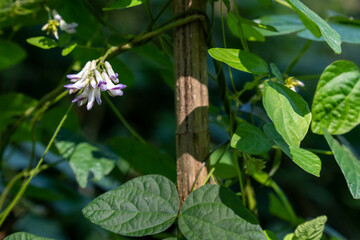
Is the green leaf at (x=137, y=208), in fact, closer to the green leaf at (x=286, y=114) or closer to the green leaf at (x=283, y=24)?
the green leaf at (x=286, y=114)

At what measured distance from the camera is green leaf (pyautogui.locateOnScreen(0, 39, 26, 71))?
33.5 inches

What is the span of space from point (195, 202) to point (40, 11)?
561 millimetres

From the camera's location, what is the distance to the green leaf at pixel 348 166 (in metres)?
0.50

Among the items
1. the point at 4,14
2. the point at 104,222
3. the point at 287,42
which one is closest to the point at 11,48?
the point at 4,14

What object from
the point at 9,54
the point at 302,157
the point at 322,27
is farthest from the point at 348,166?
the point at 9,54

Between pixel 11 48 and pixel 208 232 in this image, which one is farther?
pixel 11 48

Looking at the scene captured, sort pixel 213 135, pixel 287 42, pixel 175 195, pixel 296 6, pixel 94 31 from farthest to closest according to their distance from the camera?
pixel 287 42
pixel 213 135
pixel 94 31
pixel 175 195
pixel 296 6

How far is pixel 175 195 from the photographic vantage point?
52cm

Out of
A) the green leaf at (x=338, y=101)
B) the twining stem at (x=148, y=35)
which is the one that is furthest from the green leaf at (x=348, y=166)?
the twining stem at (x=148, y=35)

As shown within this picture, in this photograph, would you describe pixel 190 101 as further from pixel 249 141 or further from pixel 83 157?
pixel 83 157

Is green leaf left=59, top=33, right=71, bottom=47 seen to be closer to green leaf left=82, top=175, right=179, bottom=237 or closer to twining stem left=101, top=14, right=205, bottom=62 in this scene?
twining stem left=101, top=14, right=205, bottom=62

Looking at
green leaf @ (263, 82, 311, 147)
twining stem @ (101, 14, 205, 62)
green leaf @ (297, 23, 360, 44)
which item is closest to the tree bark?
twining stem @ (101, 14, 205, 62)

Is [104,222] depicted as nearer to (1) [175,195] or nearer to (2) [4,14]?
(1) [175,195]

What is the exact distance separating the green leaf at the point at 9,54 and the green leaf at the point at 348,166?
0.63 meters
